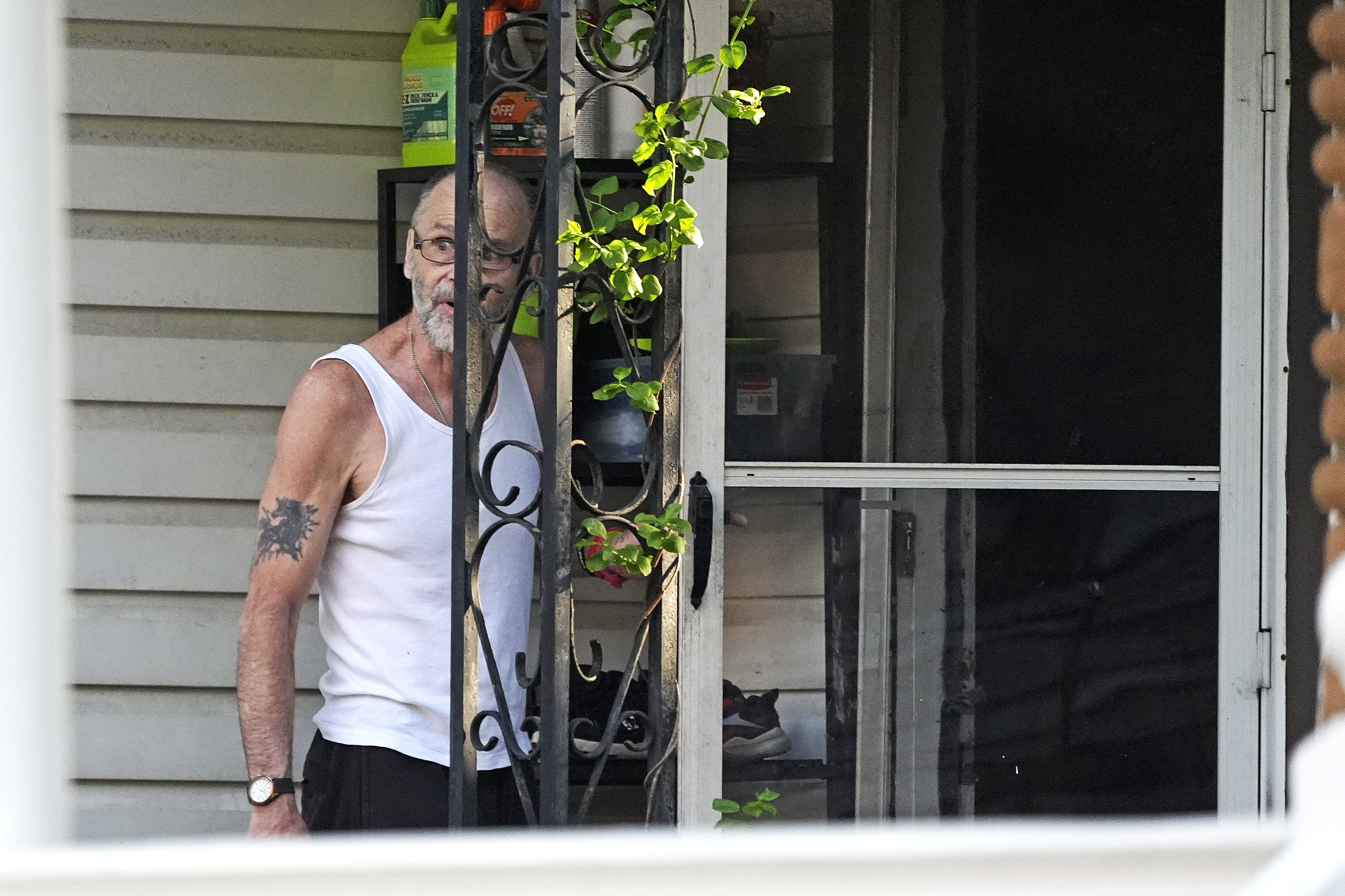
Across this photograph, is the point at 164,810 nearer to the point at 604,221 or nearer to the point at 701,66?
the point at 604,221

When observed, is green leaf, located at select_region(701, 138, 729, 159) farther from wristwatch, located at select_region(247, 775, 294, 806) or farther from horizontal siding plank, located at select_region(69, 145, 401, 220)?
wristwatch, located at select_region(247, 775, 294, 806)

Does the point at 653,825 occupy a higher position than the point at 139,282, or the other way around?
the point at 139,282

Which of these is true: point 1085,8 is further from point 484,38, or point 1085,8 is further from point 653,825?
point 653,825

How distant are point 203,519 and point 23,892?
2093mm

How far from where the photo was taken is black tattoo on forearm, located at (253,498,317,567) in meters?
2.21

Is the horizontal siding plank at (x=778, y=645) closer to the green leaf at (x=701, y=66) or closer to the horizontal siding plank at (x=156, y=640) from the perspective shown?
the horizontal siding plank at (x=156, y=640)

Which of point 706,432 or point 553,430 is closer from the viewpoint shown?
point 553,430

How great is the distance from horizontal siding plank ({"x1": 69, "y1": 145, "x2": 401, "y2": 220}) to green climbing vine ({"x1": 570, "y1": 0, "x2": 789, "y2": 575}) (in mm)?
802

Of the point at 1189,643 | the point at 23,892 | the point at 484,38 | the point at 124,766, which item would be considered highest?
the point at 484,38

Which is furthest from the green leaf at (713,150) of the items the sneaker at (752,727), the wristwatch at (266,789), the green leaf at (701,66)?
the wristwatch at (266,789)

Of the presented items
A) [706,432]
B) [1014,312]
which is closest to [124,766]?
[706,432]

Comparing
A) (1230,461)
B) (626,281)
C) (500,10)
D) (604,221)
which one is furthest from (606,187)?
(1230,461)

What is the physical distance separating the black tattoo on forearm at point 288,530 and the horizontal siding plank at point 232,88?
870 millimetres

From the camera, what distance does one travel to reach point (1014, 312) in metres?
2.38
